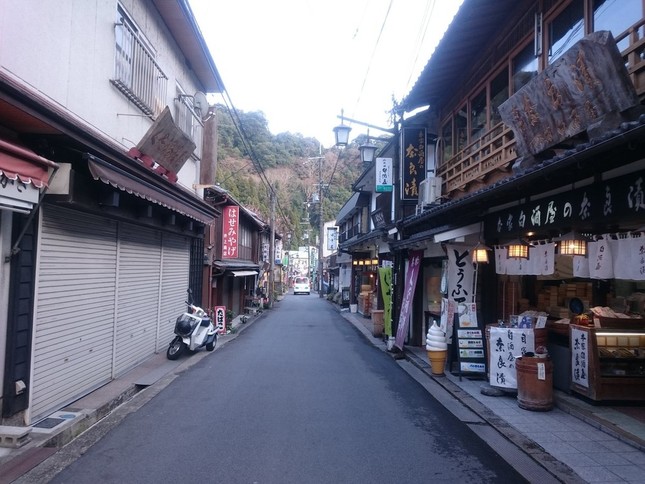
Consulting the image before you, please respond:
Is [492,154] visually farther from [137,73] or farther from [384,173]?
[384,173]

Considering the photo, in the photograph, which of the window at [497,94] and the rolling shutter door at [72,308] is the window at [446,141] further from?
the rolling shutter door at [72,308]

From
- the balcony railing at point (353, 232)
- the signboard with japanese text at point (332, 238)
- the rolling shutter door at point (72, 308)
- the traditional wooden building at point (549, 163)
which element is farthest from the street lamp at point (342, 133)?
the signboard with japanese text at point (332, 238)

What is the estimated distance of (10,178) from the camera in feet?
17.7

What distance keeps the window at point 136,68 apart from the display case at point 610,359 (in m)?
10.1

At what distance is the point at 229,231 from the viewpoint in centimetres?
2238

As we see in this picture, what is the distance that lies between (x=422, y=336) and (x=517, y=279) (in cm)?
558

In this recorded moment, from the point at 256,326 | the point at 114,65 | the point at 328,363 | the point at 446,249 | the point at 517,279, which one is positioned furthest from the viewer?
the point at 256,326

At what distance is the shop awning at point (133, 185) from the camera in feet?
23.7

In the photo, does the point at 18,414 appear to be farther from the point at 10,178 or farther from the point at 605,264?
the point at 605,264

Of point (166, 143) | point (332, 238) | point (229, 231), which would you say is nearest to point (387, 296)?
point (229, 231)

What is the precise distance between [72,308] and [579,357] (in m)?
8.75

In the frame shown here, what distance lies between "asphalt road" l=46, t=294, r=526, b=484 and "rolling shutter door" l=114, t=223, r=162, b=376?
1.39 m

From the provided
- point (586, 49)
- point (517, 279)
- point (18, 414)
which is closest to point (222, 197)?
point (517, 279)

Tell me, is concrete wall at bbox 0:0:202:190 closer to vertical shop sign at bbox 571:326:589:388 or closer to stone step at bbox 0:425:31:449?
stone step at bbox 0:425:31:449
